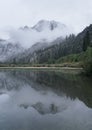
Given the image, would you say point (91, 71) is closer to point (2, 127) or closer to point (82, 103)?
point (82, 103)

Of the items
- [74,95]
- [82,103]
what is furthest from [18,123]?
[74,95]

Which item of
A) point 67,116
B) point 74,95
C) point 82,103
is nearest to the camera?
point 67,116

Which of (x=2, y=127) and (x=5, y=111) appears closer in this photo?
(x=2, y=127)

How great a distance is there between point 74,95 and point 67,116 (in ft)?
55.3

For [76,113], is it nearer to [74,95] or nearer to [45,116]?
[45,116]

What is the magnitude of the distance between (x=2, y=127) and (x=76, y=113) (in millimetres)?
9955

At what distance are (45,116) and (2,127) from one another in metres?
6.51

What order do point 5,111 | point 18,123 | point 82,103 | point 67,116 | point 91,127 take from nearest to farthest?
point 91,127 → point 18,123 → point 67,116 → point 5,111 → point 82,103

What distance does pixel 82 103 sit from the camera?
37469 millimetres

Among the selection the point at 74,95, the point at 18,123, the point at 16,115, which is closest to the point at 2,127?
the point at 18,123

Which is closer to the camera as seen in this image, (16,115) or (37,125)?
(37,125)

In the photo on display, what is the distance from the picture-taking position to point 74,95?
45344 mm

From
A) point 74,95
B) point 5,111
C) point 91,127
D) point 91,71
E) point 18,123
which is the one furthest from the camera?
point 91,71

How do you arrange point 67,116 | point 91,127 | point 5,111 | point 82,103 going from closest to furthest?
point 91,127, point 67,116, point 5,111, point 82,103
